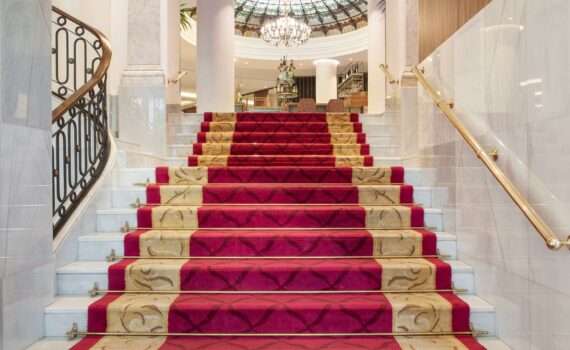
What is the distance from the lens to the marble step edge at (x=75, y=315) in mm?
2387

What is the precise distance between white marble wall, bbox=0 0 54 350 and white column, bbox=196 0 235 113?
5.70m

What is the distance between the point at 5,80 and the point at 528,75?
261cm

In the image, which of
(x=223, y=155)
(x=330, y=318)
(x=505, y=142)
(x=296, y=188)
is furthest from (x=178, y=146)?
(x=505, y=142)

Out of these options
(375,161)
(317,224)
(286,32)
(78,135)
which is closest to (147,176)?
(78,135)

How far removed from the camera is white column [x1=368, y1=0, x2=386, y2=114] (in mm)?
8336

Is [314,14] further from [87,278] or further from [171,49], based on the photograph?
[87,278]

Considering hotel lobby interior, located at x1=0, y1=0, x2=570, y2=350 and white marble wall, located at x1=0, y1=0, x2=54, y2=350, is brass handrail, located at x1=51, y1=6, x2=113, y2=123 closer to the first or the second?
hotel lobby interior, located at x1=0, y1=0, x2=570, y2=350

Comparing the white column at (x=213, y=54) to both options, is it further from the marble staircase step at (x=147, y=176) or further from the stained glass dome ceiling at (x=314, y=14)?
the stained glass dome ceiling at (x=314, y=14)

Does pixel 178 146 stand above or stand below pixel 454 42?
below

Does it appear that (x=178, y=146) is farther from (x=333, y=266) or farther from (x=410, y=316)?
(x=410, y=316)

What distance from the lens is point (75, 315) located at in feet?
→ 7.89

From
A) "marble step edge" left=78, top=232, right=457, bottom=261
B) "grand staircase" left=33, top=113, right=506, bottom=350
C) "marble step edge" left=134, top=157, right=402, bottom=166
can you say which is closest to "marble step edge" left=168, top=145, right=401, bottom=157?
"marble step edge" left=134, top=157, right=402, bottom=166

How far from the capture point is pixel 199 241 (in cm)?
299

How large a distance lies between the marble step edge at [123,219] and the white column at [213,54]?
Answer: 5.18 metres
